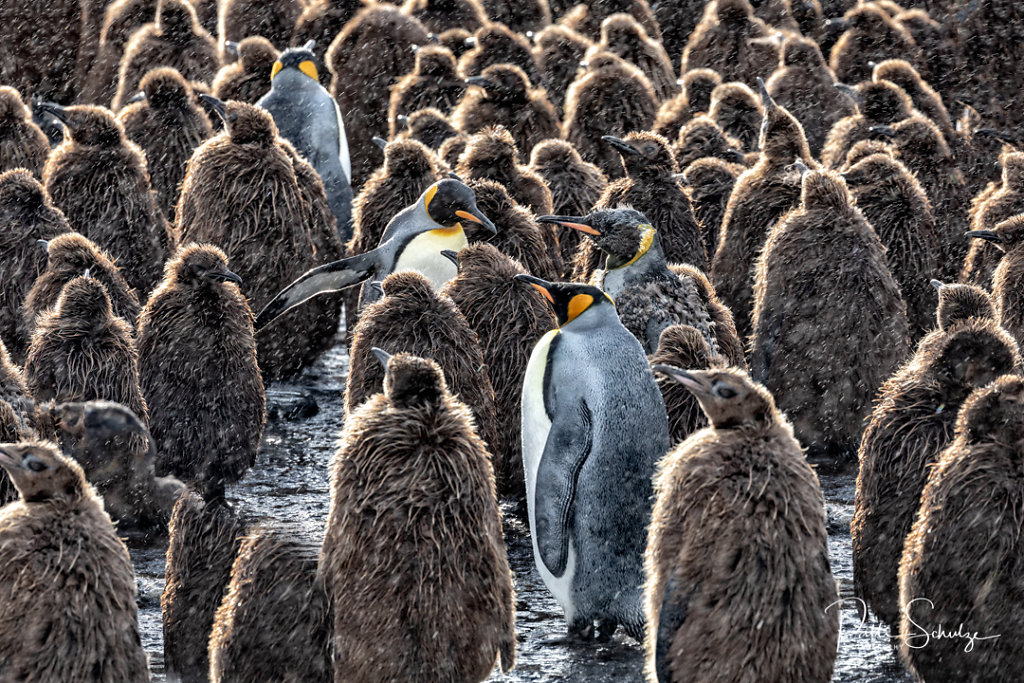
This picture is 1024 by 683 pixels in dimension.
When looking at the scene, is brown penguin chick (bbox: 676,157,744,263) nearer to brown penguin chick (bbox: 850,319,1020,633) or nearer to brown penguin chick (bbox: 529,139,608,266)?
brown penguin chick (bbox: 529,139,608,266)

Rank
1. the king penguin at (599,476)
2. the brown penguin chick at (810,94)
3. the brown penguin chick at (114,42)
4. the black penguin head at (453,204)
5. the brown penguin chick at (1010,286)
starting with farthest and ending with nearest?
the brown penguin chick at (114,42), the brown penguin chick at (810,94), the black penguin head at (453,204), the brown penguin chick at (1010,286), the king penguin at (599,476)

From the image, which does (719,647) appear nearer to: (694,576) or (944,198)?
(694,576)

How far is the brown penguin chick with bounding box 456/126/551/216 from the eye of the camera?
7.18 metres

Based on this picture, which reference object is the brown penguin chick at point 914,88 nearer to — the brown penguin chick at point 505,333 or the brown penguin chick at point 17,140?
the brown penguin chick at point 505,333

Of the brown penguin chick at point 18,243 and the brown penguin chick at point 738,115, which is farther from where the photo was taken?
the brown penguin chick at point 738,115

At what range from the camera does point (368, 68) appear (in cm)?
1086

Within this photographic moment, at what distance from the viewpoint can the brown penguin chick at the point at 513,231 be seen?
651cm

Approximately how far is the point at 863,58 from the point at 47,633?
9.49 metres

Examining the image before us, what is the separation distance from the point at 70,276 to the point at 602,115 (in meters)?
3.80

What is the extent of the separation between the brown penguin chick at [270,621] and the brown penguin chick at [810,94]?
7136 mm

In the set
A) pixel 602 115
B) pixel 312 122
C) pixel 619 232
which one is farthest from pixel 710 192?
pixel 312 122

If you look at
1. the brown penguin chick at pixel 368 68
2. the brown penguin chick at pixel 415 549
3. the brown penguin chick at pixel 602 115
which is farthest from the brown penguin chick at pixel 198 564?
the brown penguin chick at pixel 368 68

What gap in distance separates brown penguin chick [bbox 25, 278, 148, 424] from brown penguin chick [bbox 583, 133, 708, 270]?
2.29 meters

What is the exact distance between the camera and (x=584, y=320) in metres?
4.77
